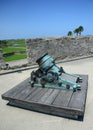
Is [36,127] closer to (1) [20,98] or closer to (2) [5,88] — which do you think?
(1) [20,98]

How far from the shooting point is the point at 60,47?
7199 millimetres

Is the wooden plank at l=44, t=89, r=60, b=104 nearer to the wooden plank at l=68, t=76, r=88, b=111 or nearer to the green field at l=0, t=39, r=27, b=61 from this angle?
the wooden plank at l=68, t=76, r=88, b=111

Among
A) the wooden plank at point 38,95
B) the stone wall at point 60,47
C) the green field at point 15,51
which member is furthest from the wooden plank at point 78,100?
the green field at point 15,51

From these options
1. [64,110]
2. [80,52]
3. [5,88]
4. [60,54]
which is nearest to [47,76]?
[64,110]

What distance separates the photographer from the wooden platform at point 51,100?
99.0 inches

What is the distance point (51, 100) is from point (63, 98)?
238mm

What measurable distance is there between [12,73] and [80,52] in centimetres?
382

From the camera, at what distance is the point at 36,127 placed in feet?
8.11

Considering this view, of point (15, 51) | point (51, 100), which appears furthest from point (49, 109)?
point (15, 51)

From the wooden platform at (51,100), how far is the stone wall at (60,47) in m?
3.45

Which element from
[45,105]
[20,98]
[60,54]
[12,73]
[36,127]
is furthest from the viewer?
[60,54]

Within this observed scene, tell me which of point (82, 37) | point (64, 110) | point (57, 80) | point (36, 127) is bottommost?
point (36, 127)

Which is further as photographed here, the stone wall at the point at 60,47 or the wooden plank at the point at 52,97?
the stone wall at the point at 60,47

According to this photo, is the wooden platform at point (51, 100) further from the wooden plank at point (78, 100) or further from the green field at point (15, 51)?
the green field at point (15, 51)
